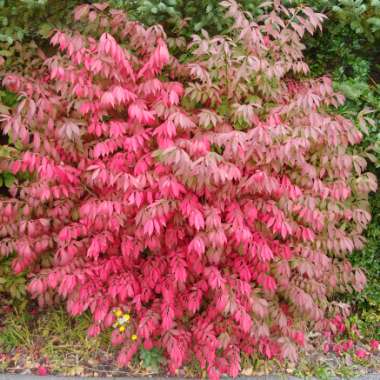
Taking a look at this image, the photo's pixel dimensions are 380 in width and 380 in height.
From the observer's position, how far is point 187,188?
2.66 m

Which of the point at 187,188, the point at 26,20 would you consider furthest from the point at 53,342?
the point at 26,20

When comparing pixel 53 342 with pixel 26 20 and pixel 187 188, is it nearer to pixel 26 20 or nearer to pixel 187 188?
pixel 187 188

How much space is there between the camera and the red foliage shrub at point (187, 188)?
2.67 m

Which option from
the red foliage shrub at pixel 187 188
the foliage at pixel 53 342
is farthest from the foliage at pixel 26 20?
the foliage at pixel 53 342

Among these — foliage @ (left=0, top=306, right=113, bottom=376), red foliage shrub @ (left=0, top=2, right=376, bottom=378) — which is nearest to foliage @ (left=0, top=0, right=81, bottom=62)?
red foliage shrub @ (left=0, top=2, right=376, bottom=378)

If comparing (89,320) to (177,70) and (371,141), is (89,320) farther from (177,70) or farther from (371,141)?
(371,141)

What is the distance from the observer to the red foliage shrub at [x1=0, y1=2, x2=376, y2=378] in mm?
2672

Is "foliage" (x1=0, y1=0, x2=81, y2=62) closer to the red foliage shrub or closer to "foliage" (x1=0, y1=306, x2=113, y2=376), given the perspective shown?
the red foliage shrub

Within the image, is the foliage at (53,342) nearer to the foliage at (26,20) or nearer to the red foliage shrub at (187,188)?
the red foliage shrub at (187,188)

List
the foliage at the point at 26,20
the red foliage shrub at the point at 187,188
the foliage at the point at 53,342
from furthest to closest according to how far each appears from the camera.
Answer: the foliage at the point at 53,342 < the foliage at the point at 26,20 < the red foliage shrub at the point at 187,188

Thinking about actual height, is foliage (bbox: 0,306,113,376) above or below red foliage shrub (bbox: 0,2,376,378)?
below

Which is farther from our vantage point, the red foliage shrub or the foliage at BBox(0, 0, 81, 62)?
the foliage at BBox(0, 0, 81, 62)

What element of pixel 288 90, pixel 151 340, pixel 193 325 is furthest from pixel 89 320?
pixel 288 90

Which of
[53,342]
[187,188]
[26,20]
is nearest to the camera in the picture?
[187,188]
